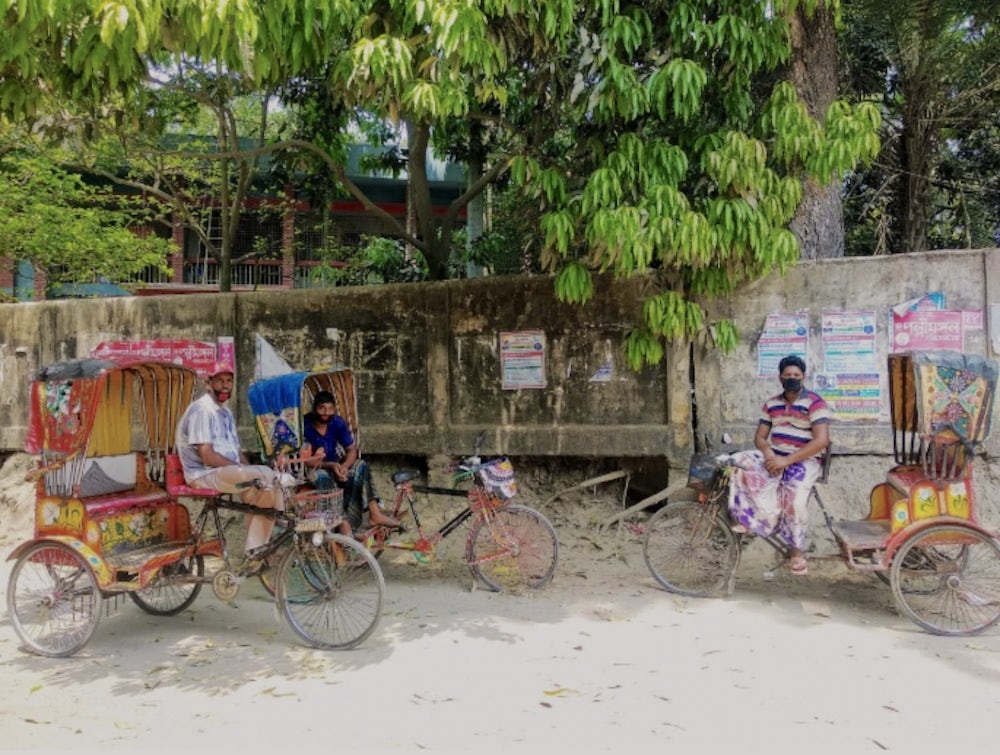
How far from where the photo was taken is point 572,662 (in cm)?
448

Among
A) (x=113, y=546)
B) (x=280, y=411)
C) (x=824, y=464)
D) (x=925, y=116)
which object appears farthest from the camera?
(x=925, y=116)

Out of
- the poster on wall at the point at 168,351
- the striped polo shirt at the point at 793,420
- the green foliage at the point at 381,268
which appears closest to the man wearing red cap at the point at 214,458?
the poster on wall at the point at 168,351

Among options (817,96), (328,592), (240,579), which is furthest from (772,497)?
(817,96)

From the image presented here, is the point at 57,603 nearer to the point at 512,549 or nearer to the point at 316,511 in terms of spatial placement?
the point at 316,511

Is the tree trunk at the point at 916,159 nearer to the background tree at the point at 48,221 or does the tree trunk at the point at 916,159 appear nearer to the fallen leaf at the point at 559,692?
the fallen leaf at the point at 559,692

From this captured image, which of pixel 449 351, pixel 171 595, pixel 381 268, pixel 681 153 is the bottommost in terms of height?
pixel 171 595

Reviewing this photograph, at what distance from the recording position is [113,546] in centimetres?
505

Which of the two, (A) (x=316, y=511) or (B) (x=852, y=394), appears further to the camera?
(B) (x=852, y=394)

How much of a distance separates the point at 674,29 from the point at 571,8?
109 cm

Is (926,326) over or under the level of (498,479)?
over

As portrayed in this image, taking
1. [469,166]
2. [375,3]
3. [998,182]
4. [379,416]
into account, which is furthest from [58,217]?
[998,182]

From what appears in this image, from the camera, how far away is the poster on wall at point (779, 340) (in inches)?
262

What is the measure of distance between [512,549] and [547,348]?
220 cm

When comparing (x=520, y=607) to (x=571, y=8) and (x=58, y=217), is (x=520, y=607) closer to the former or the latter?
(x=571, y=8)
